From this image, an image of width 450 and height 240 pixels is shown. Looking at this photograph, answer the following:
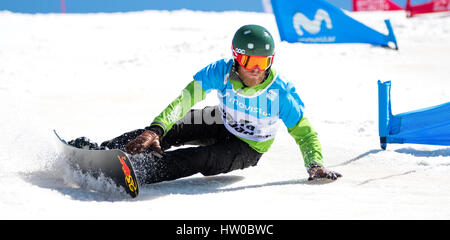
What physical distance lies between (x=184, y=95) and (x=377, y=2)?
71.6 feet

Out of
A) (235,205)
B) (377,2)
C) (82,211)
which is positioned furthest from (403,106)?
(377,2)

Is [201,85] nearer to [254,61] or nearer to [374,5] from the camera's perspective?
[254,61]

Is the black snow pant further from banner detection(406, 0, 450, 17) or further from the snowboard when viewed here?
banner detection(406, 0, 450, 17)

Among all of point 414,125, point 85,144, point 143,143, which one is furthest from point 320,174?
point 85,144

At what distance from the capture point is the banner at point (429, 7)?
1953cm

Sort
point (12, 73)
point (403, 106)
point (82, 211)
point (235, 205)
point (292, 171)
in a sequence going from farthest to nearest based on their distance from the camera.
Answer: point (12, 73)
point (403, 106)
point (292, 171)
point (235, 205)
point (82, 211)

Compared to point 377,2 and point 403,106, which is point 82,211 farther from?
point 377,2

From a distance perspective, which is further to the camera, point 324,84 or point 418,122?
point 324,84

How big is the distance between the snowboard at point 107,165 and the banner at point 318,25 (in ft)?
25.7

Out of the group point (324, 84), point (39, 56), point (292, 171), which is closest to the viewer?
point (292, 171)

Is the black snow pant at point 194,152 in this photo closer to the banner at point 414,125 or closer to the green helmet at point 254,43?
the green helmet at point 254,43

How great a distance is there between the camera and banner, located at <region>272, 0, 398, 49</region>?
10.7 metres

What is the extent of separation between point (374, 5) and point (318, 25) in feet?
46.4

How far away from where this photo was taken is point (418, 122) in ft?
15.1
